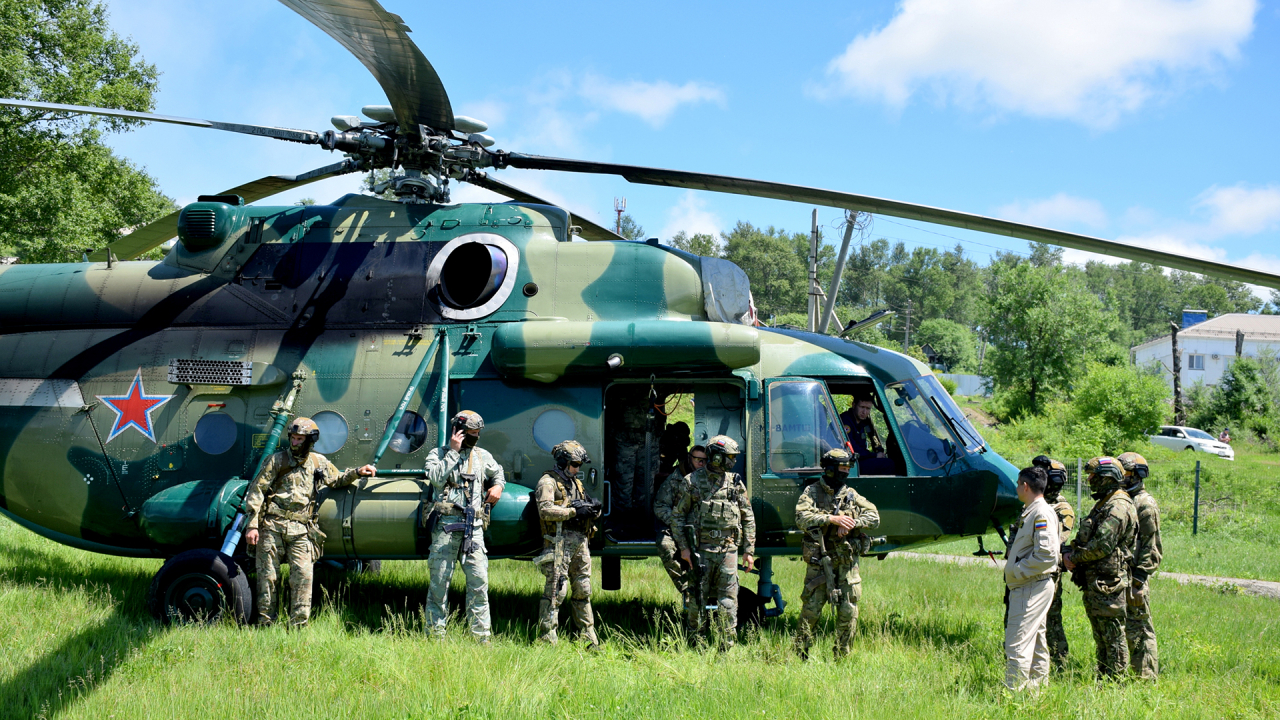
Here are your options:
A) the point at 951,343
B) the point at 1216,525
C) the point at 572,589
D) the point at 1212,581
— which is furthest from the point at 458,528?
the point at 951,343

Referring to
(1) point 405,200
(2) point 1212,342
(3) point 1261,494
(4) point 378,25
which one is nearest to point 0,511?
(1) point 405,200

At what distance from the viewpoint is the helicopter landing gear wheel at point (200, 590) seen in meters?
7.03

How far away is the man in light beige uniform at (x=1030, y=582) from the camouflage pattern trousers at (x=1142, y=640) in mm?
1096

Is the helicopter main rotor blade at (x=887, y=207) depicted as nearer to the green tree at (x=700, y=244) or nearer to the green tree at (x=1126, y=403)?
the green tree at (x=1126, y=403)

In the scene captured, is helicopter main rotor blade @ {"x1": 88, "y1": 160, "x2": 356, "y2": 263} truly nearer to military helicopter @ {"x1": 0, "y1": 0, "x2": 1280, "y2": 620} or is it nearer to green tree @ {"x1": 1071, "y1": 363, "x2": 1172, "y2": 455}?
military helicopter @ {"x1": 0, "y1": 0, "x2": 1280, "y2": 620}

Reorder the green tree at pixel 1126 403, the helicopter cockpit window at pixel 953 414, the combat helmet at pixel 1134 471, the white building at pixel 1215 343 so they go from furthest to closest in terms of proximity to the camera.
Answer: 1. the white building at pixel 1215 343
2. the green tree at pixel 1126 403
3. the helicopter cockpit window at pixel 953 414
4. the combat helmet at pixel 1134 471

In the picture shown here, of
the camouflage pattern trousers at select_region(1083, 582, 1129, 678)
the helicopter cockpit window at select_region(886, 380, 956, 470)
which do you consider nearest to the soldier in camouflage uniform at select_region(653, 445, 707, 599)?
the helicopter cockpit window at select_region(886, 380, 956, 470)

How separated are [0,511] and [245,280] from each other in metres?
3.17

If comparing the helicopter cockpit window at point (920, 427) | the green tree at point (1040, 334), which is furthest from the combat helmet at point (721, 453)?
the green tree at point (1040, 334)

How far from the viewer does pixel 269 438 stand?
291 inches

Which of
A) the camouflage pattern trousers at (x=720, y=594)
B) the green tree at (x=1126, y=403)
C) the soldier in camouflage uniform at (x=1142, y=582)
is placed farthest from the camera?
the green tree at (x=1126, y=403)

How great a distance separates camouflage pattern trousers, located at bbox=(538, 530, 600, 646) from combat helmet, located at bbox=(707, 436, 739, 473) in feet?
4.09

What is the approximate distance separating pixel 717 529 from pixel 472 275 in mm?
3390

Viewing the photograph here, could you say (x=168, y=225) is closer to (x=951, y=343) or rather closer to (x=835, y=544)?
(x=835, y=544)
